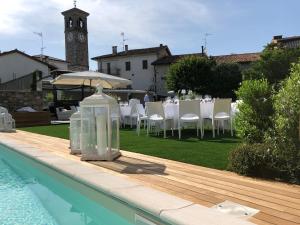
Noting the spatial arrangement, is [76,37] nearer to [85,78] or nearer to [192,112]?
[85,78]

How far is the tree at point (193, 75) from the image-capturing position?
38594 mm

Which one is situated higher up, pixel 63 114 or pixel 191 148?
pixel 63 114

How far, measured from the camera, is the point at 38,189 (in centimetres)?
584

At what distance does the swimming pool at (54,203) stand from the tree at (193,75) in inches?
1277

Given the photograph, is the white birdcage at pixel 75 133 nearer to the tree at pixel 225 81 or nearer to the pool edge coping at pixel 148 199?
the pool edge coping at pixel 148 199

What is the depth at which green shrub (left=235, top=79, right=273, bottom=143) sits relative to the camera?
18.0 ft

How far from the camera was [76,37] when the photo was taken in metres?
57.1

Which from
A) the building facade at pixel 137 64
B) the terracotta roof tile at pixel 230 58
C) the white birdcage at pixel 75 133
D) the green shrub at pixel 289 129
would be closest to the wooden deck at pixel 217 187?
the green shrub at pixel 289 129

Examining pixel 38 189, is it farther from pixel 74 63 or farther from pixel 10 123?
pixel 74 63

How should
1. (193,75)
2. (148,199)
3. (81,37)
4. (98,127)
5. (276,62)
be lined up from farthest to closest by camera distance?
(81,37), (193,75), (276,62), (98,127), (148,199)

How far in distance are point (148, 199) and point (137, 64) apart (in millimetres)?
47108

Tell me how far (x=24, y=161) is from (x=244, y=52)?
41.8 m

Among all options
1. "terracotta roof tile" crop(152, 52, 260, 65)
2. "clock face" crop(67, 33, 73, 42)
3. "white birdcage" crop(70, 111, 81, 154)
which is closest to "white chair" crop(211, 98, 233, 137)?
"white birdcage" crop(70, 111, 81, 154)

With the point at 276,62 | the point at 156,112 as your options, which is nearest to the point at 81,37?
the point at 276,62
